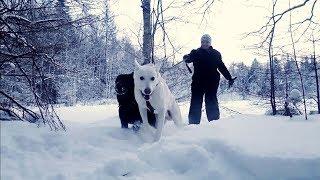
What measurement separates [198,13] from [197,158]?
5543 millimetres

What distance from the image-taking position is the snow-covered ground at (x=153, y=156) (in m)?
3.68

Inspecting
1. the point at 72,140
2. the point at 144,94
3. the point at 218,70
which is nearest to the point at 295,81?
the point at 218,70

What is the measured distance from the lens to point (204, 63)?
7.09m

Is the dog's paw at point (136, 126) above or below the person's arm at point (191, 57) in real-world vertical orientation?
below

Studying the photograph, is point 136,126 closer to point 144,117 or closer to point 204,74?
point 144,117

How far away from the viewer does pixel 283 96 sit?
441 inches

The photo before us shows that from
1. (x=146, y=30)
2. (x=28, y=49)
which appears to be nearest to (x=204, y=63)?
(x=28, y=49)

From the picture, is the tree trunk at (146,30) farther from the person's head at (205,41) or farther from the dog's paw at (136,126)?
the dog's paw at (136,126)

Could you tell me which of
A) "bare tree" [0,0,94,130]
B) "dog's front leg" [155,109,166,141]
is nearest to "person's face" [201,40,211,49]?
"dog's front leg" [155,109,166,141]

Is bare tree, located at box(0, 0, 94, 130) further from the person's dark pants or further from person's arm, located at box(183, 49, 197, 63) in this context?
the person's dark pants

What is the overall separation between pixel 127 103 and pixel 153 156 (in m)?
1.77

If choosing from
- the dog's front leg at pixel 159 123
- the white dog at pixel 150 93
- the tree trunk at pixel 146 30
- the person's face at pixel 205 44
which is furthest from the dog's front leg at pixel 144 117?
the tree trunk at pixel 146 30

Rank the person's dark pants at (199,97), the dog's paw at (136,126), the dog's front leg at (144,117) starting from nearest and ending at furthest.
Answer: the dog's front leg at (144,117) < the dog's paw at (136,126) < the person's dark pants at (199,97)

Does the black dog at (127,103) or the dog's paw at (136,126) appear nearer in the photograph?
the dog's paw at (136,126)
